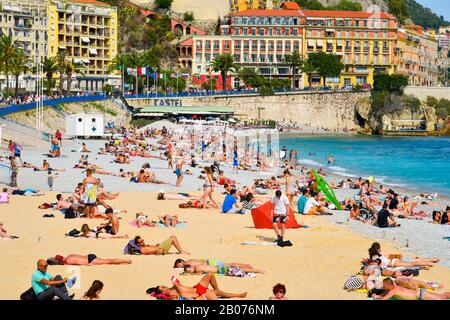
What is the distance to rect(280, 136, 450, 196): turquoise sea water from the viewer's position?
5174 cm

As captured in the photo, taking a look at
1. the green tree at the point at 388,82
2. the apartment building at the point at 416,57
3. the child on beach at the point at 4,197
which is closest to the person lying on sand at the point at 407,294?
the child on beach at the point at 4,197

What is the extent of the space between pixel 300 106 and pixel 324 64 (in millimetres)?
9982

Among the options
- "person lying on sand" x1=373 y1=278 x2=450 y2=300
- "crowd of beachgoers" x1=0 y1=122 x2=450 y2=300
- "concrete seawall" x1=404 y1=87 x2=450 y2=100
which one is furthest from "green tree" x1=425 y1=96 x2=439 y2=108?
"person lying on sand" x1=373 y1=278 x2=450 y2=300

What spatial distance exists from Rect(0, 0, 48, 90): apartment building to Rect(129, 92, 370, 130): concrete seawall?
1677 centimetres

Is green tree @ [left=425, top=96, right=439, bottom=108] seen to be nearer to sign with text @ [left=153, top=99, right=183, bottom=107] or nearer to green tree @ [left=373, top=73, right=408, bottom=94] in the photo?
green tree @ [left=373, top=73, right=408, bottom=94]

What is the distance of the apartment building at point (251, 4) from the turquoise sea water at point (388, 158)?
40.1 meters

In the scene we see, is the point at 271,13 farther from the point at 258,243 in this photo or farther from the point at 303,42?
the point at 258,243

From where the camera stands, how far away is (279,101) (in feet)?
370

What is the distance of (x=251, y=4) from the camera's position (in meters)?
145

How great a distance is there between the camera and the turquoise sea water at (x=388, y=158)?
51.7m

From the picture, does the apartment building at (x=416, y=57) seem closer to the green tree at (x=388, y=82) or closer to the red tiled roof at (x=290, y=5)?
the green tree at (x=388, y=82)

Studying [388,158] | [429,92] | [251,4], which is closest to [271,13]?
[251,4]

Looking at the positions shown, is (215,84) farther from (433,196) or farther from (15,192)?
(15,192)
